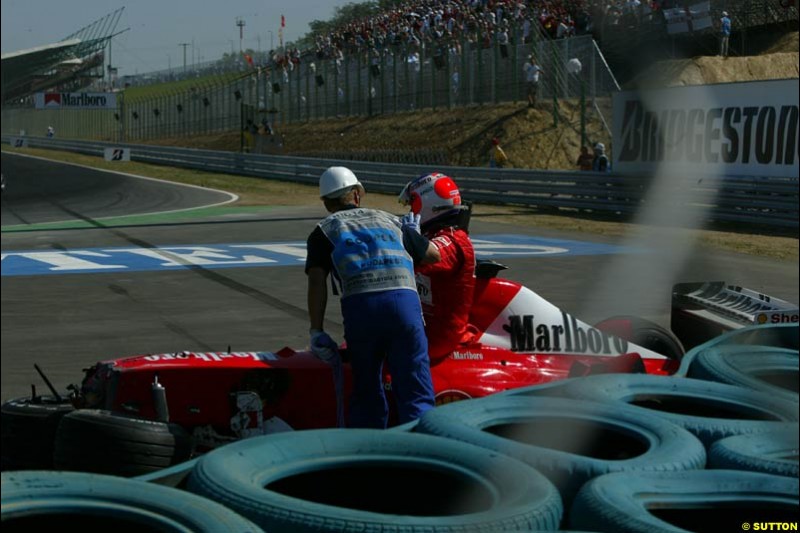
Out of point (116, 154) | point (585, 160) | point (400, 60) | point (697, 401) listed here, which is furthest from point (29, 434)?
point (116, 154)

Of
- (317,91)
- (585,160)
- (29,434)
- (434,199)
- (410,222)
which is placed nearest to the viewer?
(29,434)

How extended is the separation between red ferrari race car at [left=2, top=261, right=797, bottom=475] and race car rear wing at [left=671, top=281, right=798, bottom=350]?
0.20m

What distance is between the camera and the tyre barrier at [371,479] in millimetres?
3186

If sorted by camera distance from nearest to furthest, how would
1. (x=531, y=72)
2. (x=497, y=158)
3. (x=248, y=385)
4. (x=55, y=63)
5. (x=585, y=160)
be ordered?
(x=55, y=63) → (x=248, y=385) → (x=531, y=72) → (x=585, y=160) → (x=497, y=158)

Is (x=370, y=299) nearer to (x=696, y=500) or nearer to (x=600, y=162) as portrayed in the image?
(x=696, y=500)

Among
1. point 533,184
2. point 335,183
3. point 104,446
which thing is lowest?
point 104,446

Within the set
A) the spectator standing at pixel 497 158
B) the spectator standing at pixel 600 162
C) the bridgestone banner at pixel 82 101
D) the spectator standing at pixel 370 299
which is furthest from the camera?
the spectator standing at pixel 497 158

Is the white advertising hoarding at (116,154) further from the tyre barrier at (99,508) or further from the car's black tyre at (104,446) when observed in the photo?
the tyre barrier at (99,508)

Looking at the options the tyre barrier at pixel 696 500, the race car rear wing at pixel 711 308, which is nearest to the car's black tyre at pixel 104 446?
the tyre barrier at pixel 696 500

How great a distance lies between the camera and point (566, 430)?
420 centimetres

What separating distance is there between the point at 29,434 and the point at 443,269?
2.29 metres

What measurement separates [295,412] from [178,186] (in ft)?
94.0

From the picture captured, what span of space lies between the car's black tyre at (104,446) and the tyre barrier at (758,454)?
7.83 feet

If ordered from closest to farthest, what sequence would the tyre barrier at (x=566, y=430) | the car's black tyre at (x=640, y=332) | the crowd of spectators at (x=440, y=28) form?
the tyre barrier at (x=566, y=430) < the crowd of spectators at (x=440, y=28) < the car's black tyre at (x=640, y=332)
